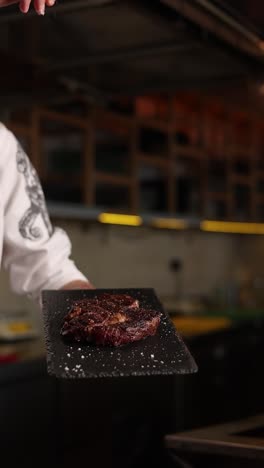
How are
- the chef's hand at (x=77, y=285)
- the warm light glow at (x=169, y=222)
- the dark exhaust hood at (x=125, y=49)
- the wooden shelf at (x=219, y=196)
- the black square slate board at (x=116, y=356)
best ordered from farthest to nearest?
the wooden shelf at (x=219, y=196), the warm light glow at (x=169, y=222), the dark exhaust hood at (x=125, y=49), the chef's hand at (x=77, y=285), the black square slate board at (x=116, y=356)

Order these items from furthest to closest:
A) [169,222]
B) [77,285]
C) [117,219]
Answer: [169,222] → [117,219] → [77,285]

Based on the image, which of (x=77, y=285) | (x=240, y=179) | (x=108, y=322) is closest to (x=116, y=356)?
(x=108, y=322)

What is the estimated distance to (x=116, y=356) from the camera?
115 centimetres

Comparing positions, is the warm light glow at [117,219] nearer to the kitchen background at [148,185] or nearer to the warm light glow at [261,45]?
the kitchen background at [148,185]

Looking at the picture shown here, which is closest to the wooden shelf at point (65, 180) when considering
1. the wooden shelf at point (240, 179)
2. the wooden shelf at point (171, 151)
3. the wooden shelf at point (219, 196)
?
the wooden shelf at point (171, 151)

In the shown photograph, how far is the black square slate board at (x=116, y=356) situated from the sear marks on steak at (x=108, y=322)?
0.01 m

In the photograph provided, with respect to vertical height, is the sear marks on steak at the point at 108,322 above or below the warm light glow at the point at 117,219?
below

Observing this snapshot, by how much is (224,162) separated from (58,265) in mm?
3493

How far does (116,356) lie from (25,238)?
50 cm

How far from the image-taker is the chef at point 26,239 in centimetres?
156

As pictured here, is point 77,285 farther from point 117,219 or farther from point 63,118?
point 117,219

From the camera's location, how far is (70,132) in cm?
366

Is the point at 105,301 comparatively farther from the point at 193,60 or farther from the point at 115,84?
the point at 115,84

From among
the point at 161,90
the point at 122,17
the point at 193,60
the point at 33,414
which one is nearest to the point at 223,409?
the point at 33,414
